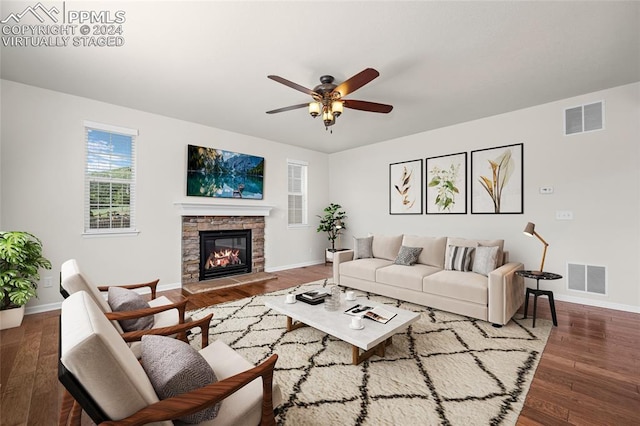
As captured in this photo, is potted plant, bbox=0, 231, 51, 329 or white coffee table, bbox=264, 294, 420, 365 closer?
white coffee table, bbox=264, 294, 420, 365

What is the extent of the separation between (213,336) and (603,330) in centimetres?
410

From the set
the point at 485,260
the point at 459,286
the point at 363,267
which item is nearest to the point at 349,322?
the point at 459,286

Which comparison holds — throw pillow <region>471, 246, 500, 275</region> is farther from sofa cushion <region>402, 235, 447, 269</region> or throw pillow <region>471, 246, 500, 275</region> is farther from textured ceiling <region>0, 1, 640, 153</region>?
textured ceiling <region>0, 1, 640, 153</region>

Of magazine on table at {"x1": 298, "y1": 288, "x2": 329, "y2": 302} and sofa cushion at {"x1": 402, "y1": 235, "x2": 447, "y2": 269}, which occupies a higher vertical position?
sofa cushion at {"x1": 402, "y1": 235, "x2": 447, "y2": 269}

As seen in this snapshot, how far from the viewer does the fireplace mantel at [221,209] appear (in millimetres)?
4711

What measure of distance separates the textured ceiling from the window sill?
1.88m

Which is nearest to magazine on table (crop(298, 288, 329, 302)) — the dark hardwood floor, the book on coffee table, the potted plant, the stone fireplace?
the book on coffee table

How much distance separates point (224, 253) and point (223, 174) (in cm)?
152

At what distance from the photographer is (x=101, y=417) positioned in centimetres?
91

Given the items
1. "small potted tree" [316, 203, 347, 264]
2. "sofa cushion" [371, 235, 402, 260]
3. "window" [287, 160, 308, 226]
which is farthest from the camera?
"small potted tree" [316, 203, 347, 264]

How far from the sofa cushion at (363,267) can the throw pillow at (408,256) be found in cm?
21

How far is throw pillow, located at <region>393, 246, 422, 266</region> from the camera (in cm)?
425

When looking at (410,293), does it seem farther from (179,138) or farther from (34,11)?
(34,11)

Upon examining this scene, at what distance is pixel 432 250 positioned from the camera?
425 centimetres
